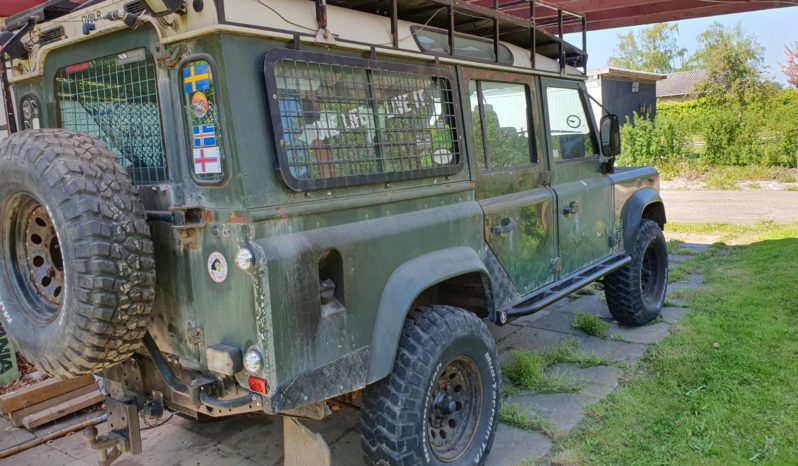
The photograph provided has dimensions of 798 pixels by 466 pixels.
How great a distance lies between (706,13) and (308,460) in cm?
812

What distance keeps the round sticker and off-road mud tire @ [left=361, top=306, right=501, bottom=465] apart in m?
0.92

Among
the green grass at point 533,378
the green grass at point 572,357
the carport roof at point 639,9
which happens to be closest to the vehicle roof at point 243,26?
the green grass at point 533,378

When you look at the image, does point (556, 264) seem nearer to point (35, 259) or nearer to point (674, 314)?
point (674, 314)

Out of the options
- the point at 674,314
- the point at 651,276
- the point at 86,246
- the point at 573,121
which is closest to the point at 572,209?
the point at 573,121

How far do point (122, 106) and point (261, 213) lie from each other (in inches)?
39.1

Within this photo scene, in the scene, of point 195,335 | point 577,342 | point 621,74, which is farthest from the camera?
point 621,74

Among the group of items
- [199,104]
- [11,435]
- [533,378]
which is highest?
[199,104]

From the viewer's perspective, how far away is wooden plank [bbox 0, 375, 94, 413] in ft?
13.4

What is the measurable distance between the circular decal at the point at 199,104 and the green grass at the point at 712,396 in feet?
8.30

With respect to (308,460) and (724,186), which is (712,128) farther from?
(308,460)

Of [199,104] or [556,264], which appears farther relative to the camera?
[556,264]

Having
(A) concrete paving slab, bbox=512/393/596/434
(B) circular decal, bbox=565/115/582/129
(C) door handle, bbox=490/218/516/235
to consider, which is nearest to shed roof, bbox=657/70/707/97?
(B) circular decal, bbox=565/115/582/129

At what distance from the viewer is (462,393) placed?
3.33m

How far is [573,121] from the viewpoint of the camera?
4.78m
